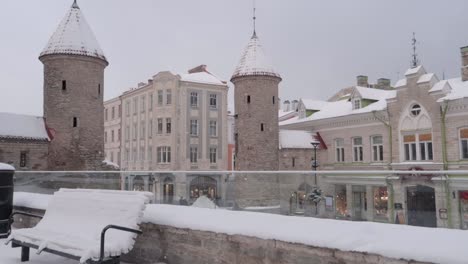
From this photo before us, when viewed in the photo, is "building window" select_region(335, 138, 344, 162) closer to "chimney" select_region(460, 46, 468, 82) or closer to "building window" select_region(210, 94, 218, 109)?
"chimney" select_region(460, 46, 468, 82)

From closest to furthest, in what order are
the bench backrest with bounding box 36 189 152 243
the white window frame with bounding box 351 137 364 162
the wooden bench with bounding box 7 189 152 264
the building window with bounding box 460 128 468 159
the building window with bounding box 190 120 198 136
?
1. the wooden bench with bounding box 7 189 152 264
2. the bench backrest with bounding box 36 189 152 243
3. the building window with bounding box 460 128 468 159
4. the white window frame with bounding box 351 137 364 162
5. the building window with bounding box 190 120 198 136

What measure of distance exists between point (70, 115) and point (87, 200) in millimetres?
18767

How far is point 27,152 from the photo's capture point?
22.5 metres

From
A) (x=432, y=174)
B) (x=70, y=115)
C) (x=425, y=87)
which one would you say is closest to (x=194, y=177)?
(x=432, y=174)

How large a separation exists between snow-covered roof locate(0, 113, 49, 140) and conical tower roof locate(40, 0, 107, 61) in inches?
151

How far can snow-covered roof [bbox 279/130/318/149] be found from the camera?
29197mm

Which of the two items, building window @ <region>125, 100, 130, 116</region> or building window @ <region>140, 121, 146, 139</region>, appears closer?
building window @ <region>140, 121, 146, 139</region>

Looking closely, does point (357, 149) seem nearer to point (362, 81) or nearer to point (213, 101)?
point (362, 81)

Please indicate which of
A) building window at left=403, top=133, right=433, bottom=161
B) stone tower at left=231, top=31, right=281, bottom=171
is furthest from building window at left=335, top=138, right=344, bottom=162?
building window at left=403, top=133, right=433, bottom=161

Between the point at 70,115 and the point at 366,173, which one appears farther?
the point at 70,115

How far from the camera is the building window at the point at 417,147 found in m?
24.3

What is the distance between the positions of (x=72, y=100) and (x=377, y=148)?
1906 centimetres

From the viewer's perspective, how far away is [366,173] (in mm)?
5938

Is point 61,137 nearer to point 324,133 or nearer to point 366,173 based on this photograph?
point 324,133
